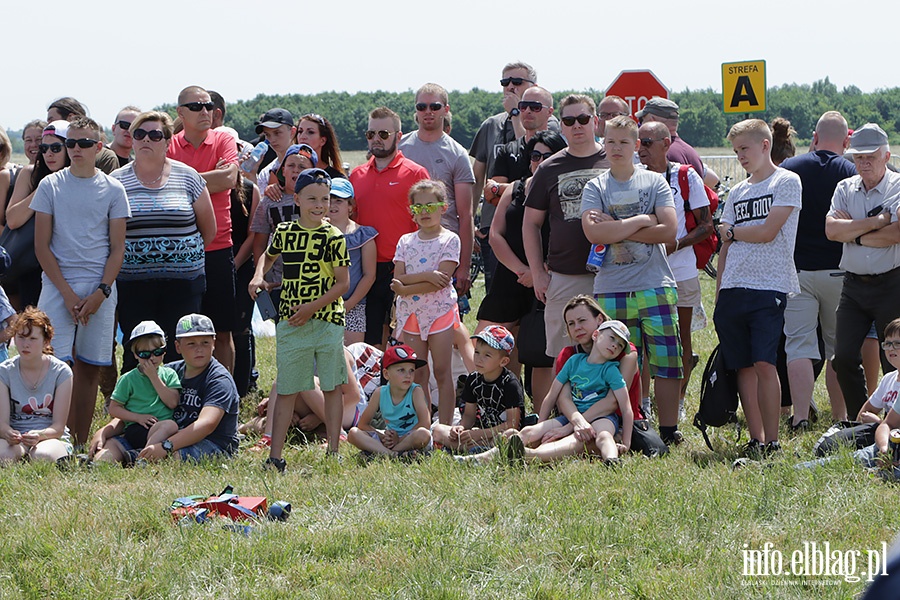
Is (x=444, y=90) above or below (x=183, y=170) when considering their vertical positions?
above

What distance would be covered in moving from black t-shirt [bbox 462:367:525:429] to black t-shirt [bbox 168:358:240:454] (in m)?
1.52

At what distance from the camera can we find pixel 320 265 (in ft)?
22.0

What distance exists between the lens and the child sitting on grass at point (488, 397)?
693 centimetres

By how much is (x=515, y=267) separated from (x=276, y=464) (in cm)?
235

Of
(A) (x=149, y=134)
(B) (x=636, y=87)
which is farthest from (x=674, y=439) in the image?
(B) (x=636, y=87)

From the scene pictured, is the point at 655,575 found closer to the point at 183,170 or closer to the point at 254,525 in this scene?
the point at 254,525

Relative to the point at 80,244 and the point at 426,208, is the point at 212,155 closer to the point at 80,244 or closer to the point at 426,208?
the point at 80,244

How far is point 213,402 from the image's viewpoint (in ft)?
22.9

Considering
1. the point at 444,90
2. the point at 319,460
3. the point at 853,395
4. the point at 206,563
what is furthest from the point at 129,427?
the point at 853,395

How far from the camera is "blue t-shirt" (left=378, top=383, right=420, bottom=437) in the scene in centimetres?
700

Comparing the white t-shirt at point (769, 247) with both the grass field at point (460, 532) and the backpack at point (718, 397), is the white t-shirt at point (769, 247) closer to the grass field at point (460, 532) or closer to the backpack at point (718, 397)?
the backpack at point (718, 397)

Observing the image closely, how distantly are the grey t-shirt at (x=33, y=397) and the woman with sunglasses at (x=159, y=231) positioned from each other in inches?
26.4

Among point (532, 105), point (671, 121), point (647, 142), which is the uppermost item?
point (532, 105)

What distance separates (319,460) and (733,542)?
2818 millimetres
